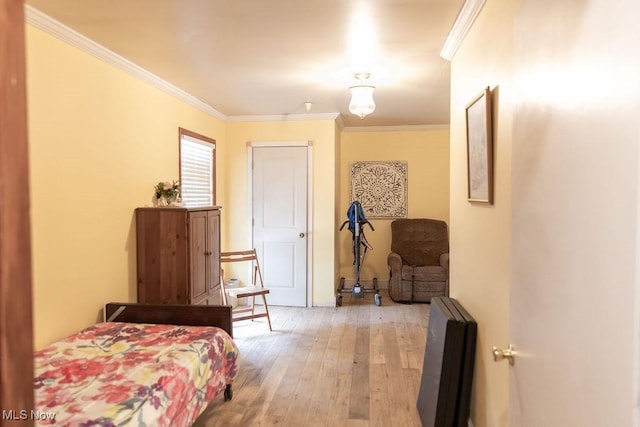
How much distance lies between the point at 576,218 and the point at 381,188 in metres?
5.33

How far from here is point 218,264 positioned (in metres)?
3.86

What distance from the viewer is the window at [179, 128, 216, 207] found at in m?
4.27

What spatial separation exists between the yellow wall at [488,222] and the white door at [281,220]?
2829 mm

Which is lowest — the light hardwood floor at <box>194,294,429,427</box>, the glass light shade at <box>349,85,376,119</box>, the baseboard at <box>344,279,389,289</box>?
the light hardwood floor at <box>194,294,429,427</box>

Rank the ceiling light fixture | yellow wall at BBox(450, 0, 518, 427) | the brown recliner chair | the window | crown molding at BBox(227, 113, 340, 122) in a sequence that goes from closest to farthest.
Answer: yellow wall at BBox(450, 0, 518, 427)
the ceiling light fixture
the window
crown molding at BBox(227, 113, 340, 122)
the brown recliner chair

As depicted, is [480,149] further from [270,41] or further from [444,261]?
[444,261]

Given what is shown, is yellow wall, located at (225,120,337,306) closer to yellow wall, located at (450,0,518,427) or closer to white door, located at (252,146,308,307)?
white door, located at (252,146,308,307)

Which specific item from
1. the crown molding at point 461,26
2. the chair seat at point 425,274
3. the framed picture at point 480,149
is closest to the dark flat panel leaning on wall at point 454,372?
the framed picture at point 480,149

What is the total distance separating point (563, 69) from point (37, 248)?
2.64m

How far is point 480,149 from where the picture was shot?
2.02 metres

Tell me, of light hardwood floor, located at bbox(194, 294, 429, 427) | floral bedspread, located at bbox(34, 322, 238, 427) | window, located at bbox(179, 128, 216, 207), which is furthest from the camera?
window, located at bbox(179, 128, 216, 207)

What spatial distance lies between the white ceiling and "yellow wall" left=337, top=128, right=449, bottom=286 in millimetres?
1763

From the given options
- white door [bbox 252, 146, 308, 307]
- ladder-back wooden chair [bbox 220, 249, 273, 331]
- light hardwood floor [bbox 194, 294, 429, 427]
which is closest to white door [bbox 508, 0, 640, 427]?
light hardwood floor [bbox 194, 294, 429, 427]

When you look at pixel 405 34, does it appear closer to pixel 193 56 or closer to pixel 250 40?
pixel 250 40
